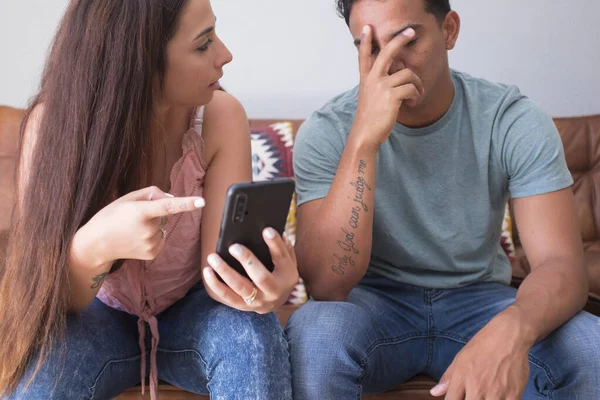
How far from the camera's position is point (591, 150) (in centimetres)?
206

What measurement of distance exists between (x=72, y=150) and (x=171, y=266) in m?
0.28

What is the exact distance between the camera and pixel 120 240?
36.9 inches

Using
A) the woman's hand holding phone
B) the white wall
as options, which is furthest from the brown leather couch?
the woman's hand holding phone

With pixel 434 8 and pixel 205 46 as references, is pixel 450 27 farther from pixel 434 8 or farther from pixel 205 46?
pixel 205 46

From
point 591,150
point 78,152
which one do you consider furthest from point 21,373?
point 591,150

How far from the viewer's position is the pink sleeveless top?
45.8 inches

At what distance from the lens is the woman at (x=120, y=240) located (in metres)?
0.97

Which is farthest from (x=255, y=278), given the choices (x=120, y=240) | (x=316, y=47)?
(x=316, y=47)

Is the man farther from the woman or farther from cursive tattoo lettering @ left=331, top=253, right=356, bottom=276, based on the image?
the woman

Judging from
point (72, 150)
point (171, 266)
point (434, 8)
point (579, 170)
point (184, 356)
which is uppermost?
point (434, 8)

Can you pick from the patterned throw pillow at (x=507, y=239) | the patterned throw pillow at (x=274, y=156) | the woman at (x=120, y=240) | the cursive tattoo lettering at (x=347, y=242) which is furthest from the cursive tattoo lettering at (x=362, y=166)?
the patterned throw pillow at (x=507, y=239)

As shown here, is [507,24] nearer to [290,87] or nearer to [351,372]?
[290,87]

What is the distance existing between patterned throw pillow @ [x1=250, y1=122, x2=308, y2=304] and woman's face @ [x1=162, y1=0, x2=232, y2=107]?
31.2 inches

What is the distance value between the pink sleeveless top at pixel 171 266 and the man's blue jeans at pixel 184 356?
3 cm
